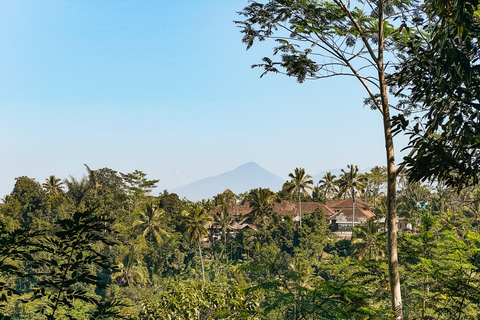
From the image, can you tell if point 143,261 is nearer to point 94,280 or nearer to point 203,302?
point 203,302

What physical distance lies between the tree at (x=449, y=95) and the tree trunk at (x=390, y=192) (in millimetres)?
845

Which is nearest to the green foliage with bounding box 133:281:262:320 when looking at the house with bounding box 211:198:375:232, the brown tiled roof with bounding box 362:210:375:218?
the house with bounding box 211:198:375:232

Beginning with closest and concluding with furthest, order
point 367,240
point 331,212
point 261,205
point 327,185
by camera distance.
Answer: point 367,240
point 261,205
point 331,212
point 327,185

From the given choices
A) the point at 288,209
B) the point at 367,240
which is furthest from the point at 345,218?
the point at 367,240

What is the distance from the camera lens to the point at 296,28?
24.8ft

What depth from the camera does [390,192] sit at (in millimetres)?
6613

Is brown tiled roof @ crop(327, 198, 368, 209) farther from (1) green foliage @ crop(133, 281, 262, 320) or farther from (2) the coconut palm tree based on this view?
(1) green foliage @ crop(133, 281, 262, 320)

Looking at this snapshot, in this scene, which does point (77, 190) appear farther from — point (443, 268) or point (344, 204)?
point (443, 268)

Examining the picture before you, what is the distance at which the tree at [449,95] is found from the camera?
491 centimetres

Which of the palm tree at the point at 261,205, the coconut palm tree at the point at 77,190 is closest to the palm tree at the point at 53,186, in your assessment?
the coconut palm tree at the point at 77,190

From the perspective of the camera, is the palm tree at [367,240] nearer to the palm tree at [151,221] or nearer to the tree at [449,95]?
the palm tree at [151,221]

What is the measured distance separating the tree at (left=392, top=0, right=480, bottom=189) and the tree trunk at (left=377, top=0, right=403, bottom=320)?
0.85 m

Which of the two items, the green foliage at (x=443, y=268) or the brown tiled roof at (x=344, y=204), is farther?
the brown tiled roof at (x=344, y=204)

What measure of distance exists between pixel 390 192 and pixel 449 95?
179 cm
